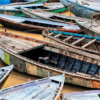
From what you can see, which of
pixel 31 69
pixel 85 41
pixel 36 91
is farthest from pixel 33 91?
pixel 85 41

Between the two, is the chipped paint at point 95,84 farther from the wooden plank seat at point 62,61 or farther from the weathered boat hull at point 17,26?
the weathered boat hull at point 17,26

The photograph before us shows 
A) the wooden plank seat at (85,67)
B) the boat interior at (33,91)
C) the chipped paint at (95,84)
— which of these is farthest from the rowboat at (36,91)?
the wooden plank seat at (85,67)

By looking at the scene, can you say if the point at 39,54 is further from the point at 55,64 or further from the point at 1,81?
the point at 1,81

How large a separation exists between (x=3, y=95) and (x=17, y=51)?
12.8 ft

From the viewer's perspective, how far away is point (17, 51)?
35.0 ft

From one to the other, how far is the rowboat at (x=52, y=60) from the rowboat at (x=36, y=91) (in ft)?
4.83

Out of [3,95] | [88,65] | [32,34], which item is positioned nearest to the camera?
[3,95]

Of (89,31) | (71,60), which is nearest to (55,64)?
(71,60)

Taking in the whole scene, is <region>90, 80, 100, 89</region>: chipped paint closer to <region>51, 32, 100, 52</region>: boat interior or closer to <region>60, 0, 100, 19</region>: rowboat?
<region>51, 32, 100, 52</region>: boat interior

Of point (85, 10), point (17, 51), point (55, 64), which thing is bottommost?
point (55, 64)

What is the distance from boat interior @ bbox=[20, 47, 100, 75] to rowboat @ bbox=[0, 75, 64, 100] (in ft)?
8.68

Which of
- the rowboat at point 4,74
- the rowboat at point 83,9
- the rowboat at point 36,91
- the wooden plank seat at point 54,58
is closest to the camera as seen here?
the rowboat at point 36,91

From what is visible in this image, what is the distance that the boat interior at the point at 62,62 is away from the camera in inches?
399

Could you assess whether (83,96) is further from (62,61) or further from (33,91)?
(62,61)
